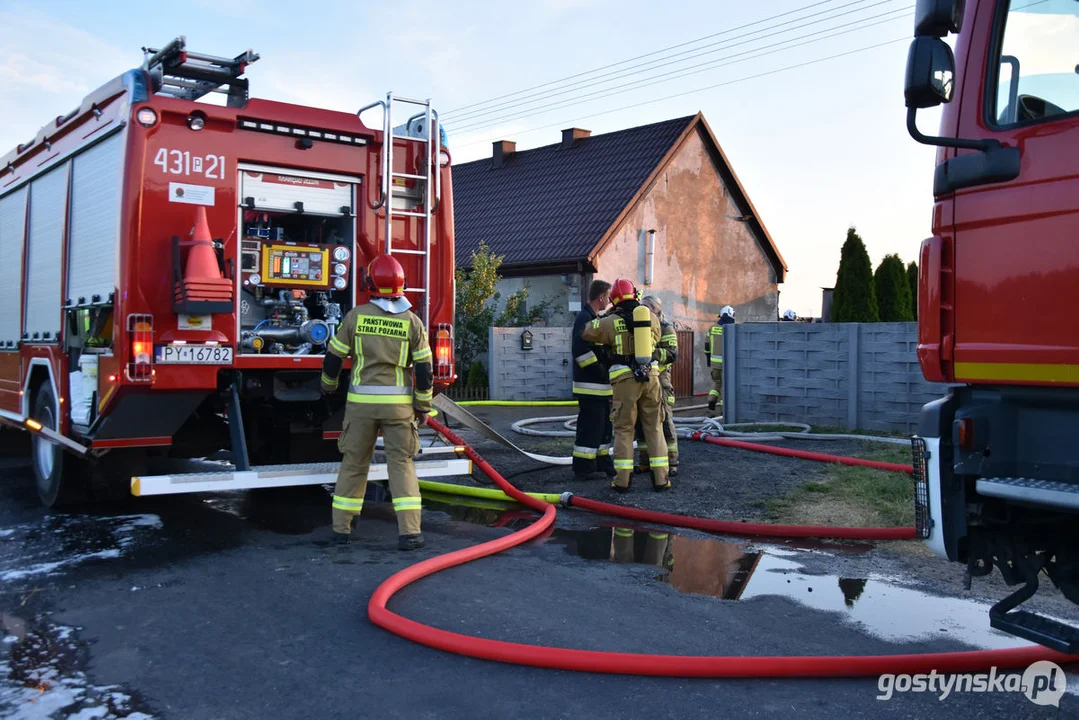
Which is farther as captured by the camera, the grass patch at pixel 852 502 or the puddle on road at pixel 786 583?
the grass patch at pixel 852 502

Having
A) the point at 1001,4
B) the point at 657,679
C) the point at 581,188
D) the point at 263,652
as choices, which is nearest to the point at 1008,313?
the point at 1001,4

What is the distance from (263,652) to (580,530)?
3033mm

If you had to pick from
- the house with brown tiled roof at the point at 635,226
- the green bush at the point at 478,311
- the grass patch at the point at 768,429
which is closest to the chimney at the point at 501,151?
the house with brown tiled roof at the point at 635,226

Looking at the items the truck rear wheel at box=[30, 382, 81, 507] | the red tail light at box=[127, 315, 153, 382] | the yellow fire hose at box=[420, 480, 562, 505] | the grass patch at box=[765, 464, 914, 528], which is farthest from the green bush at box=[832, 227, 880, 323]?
the red tail light at box=[127, 315, 153, 382]

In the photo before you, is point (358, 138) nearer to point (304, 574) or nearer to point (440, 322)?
point (440, 322)

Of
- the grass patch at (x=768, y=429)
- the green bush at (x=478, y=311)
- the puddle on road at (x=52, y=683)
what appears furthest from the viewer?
the green bush at (x=478, y=311)

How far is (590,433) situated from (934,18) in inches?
220

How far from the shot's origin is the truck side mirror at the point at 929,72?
3173 mm

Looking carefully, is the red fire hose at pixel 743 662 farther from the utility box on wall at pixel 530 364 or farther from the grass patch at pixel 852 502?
the utility box on wall at pixel 530 364

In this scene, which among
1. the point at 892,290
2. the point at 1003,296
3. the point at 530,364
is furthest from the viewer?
the point at 892,290

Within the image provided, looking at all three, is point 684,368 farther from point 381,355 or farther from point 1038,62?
point 1038,62

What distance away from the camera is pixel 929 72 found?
10.4 feet

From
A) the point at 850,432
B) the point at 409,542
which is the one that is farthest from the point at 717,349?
the point at 409,542

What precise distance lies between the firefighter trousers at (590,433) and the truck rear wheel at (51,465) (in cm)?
407
